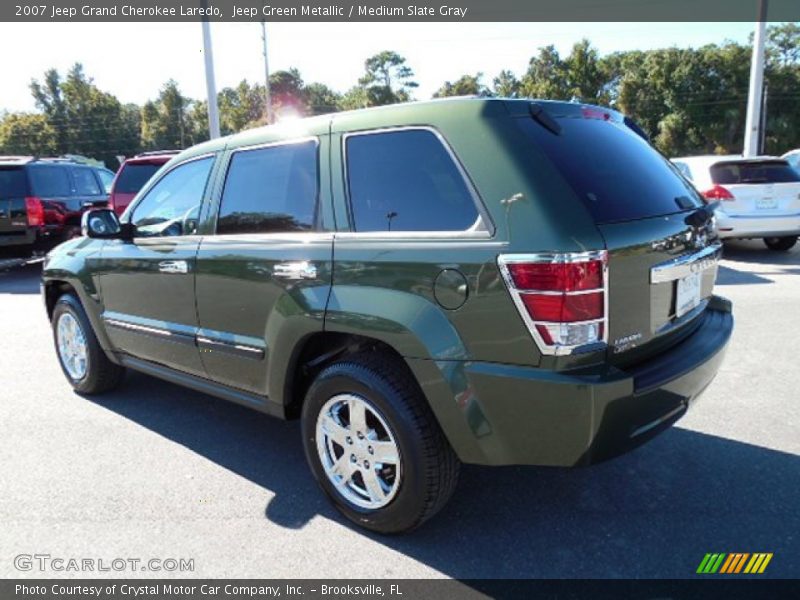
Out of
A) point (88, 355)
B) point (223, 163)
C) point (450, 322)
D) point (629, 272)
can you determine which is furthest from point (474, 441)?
point (88, 355)

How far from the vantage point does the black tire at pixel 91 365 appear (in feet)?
14.5

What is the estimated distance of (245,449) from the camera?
11.9 ft

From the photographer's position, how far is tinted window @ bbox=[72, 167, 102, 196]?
36.3ft

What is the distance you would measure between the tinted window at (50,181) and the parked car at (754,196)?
11.0m

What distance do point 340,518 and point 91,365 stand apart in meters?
2.69

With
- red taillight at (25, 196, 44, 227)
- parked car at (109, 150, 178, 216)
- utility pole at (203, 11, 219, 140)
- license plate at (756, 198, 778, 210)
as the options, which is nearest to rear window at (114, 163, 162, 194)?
parked car at (109, 150, 178, 216)

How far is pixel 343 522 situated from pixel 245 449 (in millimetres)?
1072

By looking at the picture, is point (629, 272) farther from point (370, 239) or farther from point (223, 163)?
point (223, 163)

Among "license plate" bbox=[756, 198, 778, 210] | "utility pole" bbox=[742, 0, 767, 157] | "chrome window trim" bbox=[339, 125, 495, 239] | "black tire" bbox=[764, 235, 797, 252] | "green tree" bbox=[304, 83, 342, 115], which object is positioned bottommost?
"black tire" bbox=[764, 235, 797, 252]

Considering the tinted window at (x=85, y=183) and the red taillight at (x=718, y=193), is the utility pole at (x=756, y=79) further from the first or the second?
the tinted window at (x=85, y=183)

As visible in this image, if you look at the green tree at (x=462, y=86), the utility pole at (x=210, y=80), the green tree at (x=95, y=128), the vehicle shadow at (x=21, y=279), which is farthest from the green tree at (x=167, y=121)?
the vehicle shadow at (x=21, y=279)

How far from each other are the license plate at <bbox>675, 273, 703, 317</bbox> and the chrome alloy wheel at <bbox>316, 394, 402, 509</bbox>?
4.72 ft

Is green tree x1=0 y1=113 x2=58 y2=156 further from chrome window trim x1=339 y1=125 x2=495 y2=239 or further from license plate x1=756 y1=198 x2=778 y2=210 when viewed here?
chrome window trim x1=339 y1=125 x2=495 y2=239

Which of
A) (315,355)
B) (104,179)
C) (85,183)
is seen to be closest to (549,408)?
(315,355)
